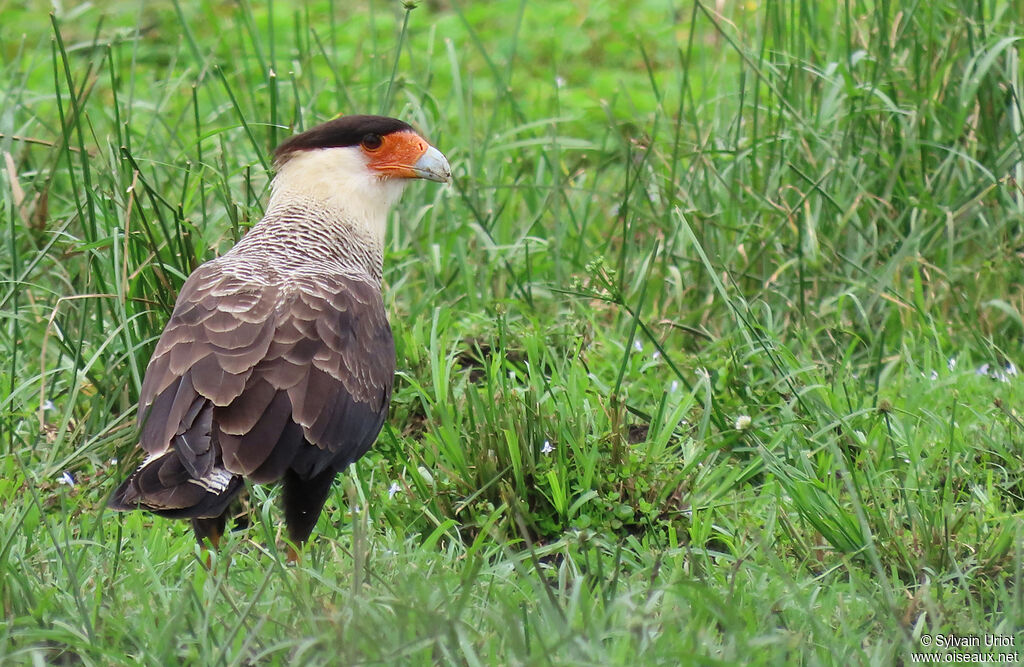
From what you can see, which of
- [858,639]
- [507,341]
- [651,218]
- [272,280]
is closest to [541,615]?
[858,639]

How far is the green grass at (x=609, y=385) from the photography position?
2.57 m

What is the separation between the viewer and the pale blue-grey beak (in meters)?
3.93

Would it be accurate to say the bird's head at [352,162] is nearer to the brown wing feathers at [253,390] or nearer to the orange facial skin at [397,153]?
Answer: the orange facial skin at [397,153]

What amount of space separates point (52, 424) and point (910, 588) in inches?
98.3

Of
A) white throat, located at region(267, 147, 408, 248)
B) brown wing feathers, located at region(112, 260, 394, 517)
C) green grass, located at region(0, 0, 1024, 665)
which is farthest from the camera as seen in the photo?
white throat, located at region(267, 147, 408, 248)

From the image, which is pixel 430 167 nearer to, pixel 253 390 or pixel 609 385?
pixel 609 385

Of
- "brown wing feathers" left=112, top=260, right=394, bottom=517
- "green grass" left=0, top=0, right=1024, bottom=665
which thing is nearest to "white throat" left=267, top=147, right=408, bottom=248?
"green grass" left=0, top=0, right=1024, bottom=665

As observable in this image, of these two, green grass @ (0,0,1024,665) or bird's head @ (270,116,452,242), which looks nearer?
green grass @ (0,0,1024,665)

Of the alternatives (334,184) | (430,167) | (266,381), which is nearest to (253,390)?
(266,381)

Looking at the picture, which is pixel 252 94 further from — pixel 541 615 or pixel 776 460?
pixel 541 615

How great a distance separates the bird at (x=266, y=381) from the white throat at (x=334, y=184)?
0.10 metres

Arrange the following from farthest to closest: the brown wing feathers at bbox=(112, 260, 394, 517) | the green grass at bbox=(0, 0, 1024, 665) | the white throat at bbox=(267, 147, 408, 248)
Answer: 1. the white throat at bbox=(267, 147, 408, 248)
2. the brown wing feathers at bbox=(112, 260, 394, 517)
3. the green grass at bbox=(0, 0, 1024, 665)

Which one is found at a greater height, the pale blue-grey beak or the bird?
the pale blue-grey beak

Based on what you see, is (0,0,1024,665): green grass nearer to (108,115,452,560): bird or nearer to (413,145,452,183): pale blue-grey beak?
(108,115,452,560): bird
